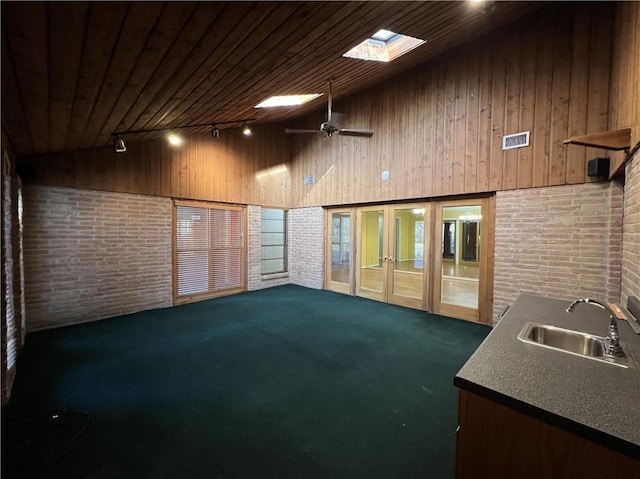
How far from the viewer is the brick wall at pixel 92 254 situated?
408 cm

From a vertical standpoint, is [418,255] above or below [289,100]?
below

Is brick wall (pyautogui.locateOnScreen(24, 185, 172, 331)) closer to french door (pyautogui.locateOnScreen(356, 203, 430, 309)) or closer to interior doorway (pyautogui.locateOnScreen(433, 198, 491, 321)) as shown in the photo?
french door (pyautogui.locateOnScreen(356, 203, 430, 309))

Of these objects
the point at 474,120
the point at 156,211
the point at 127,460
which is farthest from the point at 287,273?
the point at 127,460

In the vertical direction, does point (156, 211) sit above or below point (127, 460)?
above

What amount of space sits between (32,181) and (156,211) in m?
1.65

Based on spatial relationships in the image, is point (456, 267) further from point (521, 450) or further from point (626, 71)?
point (521, 450)

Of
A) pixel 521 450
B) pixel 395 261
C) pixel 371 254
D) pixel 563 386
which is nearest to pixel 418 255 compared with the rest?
pixel 395 261

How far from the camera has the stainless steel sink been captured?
1.81 metres

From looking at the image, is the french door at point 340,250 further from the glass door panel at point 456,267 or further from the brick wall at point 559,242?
the brick wall at point 559,242

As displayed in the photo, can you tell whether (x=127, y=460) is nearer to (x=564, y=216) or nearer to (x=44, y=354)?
(x=44, y=354)

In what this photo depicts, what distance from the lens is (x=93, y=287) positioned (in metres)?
4.57

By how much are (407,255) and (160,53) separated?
515 cm

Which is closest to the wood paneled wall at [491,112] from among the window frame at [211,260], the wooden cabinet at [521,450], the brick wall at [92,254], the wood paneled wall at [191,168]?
the wood paneled wall at [191,168]

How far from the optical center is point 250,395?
2.59 metres
